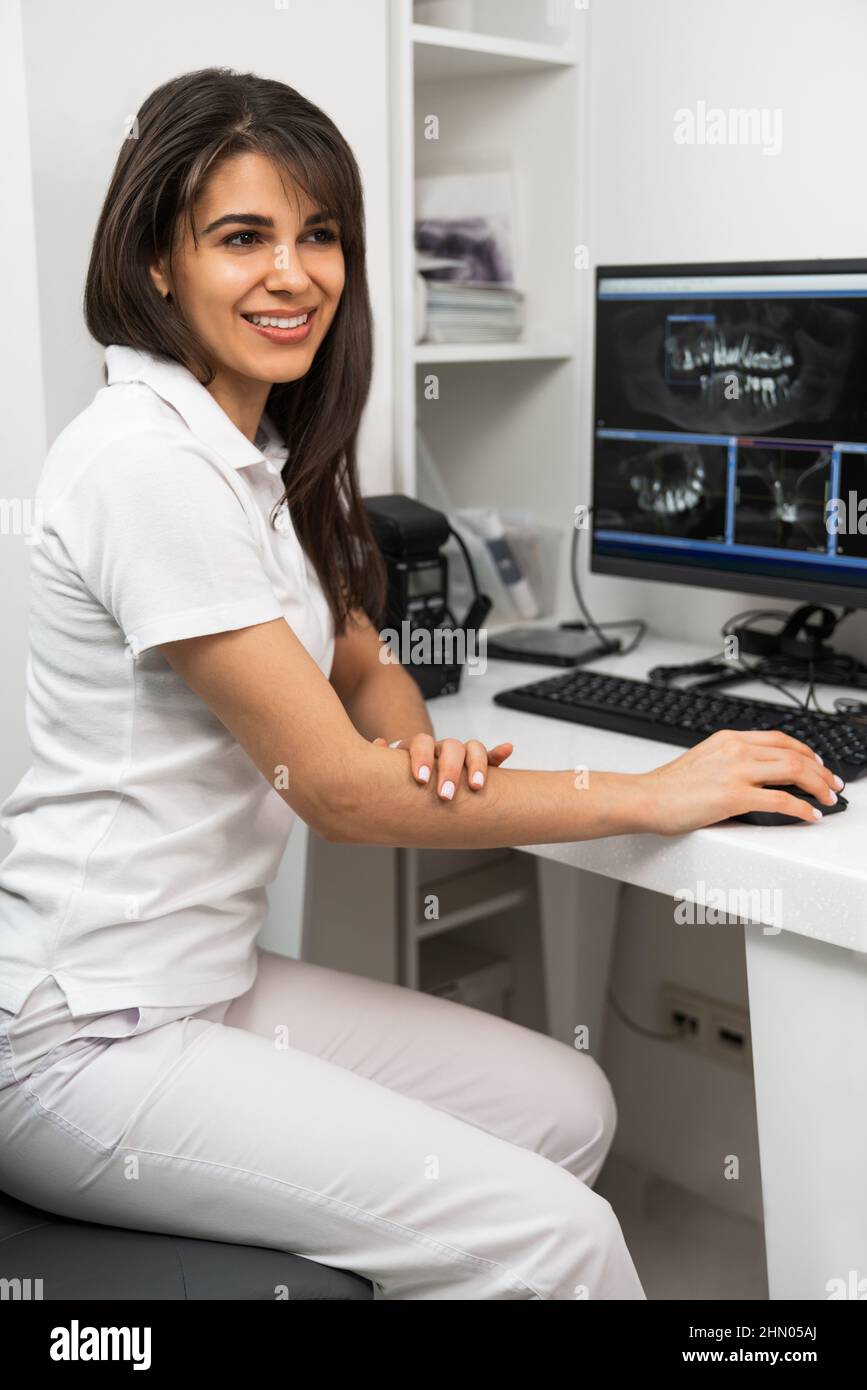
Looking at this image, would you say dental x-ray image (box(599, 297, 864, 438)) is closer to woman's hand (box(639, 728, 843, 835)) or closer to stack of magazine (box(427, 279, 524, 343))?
stack of magazine (box(427, 279, 524, 343))

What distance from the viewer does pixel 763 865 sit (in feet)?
3.95

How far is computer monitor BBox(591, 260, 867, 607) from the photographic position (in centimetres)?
156

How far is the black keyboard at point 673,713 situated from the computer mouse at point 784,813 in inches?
3.6

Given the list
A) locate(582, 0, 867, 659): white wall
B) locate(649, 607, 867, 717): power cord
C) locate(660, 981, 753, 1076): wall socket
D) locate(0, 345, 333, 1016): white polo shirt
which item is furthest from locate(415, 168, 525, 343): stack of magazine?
locate(660, 981, 753, 1076): wall socket

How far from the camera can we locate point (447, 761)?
1.19 metres

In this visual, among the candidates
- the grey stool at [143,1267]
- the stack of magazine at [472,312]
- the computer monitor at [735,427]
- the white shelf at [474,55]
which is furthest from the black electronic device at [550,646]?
the grey stool at [143,1267]

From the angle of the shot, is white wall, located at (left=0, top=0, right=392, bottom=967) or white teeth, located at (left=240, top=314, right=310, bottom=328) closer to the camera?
white teeth, located at (left=240, top=314, right=310, bottom=328)

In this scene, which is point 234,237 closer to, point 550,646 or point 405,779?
point 405,779

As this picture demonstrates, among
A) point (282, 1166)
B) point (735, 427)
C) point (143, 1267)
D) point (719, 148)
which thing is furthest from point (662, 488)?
point (143, 1267)

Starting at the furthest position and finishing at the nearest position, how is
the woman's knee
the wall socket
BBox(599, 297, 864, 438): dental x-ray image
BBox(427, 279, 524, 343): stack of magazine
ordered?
the wall socket < BBox(427, 279, 524, 343): stack of magazine < BBox(599, 297, 864, 438): dental x-ray image < the woman's knee

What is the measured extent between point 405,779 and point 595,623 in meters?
0.95

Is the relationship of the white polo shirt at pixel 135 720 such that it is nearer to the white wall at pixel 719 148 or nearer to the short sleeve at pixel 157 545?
the short sleeve at pixel 157 545

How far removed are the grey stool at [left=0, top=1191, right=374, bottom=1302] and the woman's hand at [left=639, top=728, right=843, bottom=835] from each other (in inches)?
18.4

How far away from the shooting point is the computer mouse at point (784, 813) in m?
1.25
